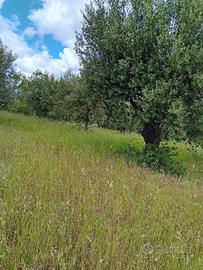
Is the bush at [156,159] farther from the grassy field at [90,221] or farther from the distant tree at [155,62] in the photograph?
the grassy field at [90,221]

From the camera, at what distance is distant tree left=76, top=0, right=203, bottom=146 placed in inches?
537

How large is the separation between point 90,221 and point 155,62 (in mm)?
10148

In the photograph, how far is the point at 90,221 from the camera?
5.06m

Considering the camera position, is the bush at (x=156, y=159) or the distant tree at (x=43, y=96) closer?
the bush at (x=156, y=159)

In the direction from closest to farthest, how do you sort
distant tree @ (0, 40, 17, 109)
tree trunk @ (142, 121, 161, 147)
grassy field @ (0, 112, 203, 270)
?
grassy field @ (0, 112, 203, 270) < tree trunk @ (142, 121, 161, 147) < distant tree @ (0, 40, 17, 109)

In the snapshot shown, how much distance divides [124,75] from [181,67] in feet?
6.99

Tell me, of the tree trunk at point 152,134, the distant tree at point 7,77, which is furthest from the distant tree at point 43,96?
the tree trunk at point 152,134

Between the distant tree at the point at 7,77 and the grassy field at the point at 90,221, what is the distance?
67.8 feet

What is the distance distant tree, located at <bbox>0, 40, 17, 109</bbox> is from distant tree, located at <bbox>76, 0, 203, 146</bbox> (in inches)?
551

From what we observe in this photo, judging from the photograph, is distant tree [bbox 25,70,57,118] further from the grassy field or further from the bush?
the grassy field

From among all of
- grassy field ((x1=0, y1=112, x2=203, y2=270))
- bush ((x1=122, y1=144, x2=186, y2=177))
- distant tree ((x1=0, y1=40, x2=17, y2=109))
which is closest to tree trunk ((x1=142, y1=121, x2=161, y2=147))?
bush ((x1=122, y1=144, x2=186, y2=177))

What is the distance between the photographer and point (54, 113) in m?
42.0

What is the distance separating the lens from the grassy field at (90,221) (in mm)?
4168

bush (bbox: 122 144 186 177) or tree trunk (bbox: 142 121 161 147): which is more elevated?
tree trunk (bbox: 142 121 161 147)
